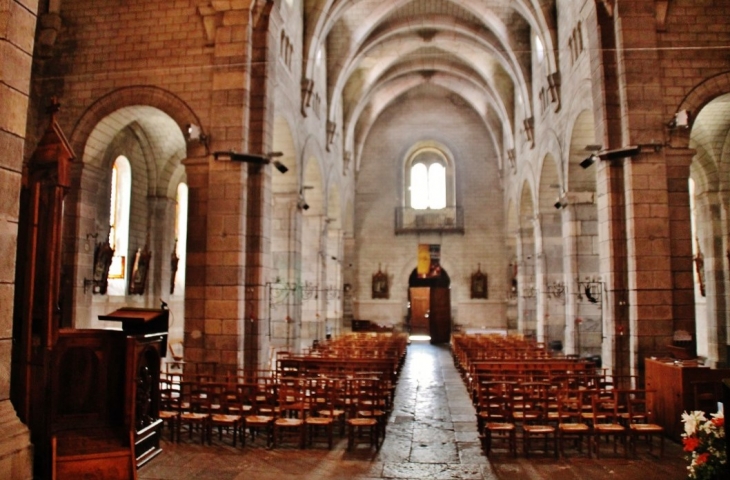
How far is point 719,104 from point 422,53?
1475 centimetres

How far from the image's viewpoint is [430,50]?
25656mm

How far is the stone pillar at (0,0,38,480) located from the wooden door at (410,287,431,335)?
26.4m

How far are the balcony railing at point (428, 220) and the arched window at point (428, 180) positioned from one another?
1.52 ft

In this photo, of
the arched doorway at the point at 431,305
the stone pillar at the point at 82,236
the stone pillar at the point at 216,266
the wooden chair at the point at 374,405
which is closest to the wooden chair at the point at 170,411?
the stone pillar at the point at 216,266

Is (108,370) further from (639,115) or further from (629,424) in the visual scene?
(639,115)

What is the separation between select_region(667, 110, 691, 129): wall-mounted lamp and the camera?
1080cm

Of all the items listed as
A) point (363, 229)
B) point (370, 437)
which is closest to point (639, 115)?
point (370, 437)

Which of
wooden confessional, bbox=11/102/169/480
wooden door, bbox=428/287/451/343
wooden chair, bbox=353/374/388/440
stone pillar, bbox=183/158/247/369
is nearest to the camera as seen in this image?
wooden confessional, bbox=11/102/169/480

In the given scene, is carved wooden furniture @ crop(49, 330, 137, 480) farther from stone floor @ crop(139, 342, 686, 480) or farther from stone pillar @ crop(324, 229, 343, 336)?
stone pillar @ crop(324, 229, 343, 336)

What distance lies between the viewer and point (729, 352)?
13.9 metres

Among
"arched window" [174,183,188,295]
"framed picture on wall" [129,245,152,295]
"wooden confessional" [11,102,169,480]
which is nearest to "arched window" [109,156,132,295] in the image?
"framed picture on wall" [129,245,152,295]

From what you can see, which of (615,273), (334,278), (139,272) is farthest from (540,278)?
(139,272)

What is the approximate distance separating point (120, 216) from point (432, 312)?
56.5 feet

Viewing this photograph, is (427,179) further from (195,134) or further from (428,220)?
(195,134)
